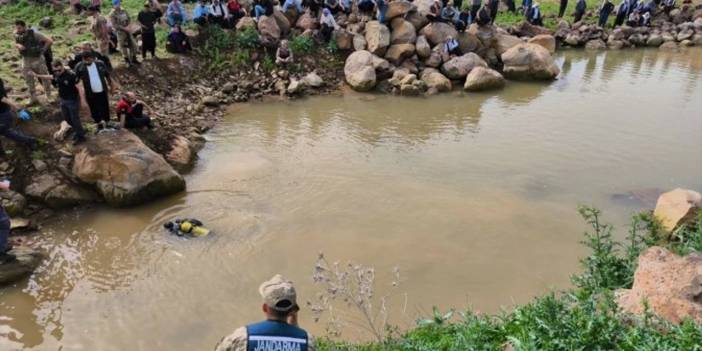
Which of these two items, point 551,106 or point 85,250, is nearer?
point 85,250

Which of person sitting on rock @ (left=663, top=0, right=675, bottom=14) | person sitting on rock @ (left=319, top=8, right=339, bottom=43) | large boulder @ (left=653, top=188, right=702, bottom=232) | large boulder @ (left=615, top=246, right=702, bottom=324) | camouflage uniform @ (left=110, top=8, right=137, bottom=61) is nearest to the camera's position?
large boulder @ (left=615, top=246, right=702, bottom=324)

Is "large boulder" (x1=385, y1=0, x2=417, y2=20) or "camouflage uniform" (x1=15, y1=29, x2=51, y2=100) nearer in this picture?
"camouflage uniform" (x1=15, y1=29, x2=51, y2=100)

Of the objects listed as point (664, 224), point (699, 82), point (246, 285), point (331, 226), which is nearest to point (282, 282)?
point (246, 285)

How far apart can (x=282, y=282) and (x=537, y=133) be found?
1070 cm

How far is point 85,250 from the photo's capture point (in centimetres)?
834

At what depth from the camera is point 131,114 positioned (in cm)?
1087

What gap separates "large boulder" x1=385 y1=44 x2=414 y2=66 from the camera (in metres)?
17.1

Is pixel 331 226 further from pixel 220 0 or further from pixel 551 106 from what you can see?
pixel 220 0

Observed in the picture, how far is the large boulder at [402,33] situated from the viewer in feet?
57.1

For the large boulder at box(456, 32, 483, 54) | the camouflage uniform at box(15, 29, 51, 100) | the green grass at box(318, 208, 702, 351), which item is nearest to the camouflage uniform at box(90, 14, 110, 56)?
the camouflage uniform at box(15, 29, 51, 100)

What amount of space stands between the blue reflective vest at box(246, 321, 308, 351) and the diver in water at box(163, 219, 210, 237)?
17.6ft

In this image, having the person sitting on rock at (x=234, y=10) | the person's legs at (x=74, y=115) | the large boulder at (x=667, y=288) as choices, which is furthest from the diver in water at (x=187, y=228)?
the person sitting on rock at (x=234, y=10)

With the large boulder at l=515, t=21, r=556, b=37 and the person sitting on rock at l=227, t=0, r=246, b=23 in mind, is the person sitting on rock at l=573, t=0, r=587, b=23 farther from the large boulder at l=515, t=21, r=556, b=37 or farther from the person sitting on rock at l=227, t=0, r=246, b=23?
the person sitting on rock at l=227, t=0, r=246, b=23

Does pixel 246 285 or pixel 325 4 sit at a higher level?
pixel 325 4
